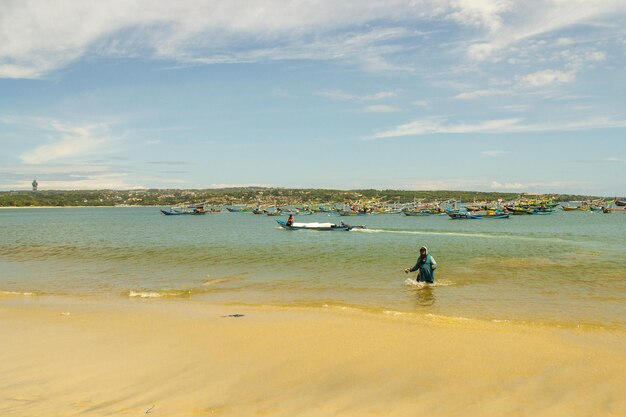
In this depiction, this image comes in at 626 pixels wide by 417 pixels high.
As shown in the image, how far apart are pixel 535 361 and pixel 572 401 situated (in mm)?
1736

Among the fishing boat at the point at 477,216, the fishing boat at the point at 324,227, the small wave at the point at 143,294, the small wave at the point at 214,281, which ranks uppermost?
the fishing boat at the point at 477,216

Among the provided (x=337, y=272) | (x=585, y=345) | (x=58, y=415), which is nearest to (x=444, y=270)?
(x=337, y=272)

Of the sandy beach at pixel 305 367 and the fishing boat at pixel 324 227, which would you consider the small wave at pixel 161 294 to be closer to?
the sandy beach at pixel 305 367

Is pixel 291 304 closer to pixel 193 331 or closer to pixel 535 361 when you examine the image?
pixel 193 331

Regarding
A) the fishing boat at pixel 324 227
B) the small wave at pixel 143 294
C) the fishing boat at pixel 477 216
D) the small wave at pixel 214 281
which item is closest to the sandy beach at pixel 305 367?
the small wave at pixel 143 294

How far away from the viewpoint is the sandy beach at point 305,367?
19.6 ft

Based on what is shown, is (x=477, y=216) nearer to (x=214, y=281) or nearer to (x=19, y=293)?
(x=214, y=281)

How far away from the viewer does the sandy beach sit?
19.6 feet

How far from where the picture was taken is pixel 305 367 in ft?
24.8

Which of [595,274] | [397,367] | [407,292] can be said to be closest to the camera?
[397,367]

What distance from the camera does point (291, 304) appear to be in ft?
46.9

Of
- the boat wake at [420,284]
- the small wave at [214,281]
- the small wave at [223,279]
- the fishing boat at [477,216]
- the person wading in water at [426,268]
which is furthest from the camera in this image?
the fishing boat at [477,216]

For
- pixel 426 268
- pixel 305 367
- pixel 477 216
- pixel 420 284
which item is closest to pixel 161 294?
pixel 420 284

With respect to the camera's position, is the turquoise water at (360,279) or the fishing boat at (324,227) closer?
the turquoise water at (360,279)
